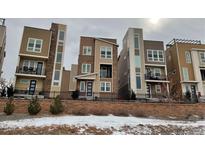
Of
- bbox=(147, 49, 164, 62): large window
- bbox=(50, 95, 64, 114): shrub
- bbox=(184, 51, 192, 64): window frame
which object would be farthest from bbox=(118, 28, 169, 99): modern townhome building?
bbox=(50, 95, 64, 114): shrub

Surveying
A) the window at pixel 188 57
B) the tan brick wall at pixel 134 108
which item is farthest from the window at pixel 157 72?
the tan brick wall at pixel 134 108

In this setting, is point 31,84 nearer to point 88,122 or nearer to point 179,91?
point 88,122

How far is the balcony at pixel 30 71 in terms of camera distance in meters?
19.8

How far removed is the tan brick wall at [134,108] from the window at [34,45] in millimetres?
8417

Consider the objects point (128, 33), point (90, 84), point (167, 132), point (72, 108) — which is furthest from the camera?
point (128, 33)

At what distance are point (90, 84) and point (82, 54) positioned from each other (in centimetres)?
407

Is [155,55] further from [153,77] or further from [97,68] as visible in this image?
[97,68]

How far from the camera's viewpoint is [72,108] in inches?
590

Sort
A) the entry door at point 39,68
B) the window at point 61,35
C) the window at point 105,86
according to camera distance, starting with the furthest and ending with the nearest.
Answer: the window at point 61,35
the window at point 105,86
the entry door at point 39,68

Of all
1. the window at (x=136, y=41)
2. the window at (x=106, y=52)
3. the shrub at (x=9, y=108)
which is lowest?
the shrub at (x=9, y=108)

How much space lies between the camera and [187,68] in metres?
24.2

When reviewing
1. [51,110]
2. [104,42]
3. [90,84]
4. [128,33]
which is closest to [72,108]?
[51,110]

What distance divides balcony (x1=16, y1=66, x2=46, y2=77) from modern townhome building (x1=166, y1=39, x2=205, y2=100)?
16.3m

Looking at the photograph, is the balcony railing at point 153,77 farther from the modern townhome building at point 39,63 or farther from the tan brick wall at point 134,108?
the modern townhome building at point 39,63
